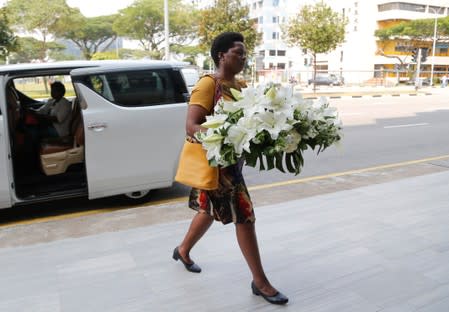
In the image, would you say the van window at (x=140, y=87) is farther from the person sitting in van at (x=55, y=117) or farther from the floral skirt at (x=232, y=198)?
the floral skirt at (x=232, y=198)

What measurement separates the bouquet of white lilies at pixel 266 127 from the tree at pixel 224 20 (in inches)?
908

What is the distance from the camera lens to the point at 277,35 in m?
72.3

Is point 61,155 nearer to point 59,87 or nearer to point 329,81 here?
point 59,87

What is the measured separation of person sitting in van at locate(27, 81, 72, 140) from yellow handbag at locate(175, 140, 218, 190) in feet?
10.3

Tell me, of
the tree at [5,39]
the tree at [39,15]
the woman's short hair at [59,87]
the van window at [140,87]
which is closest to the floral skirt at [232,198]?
the van window at [140,87]

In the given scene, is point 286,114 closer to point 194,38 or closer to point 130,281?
point 130,281

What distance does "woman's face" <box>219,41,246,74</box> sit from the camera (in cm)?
267

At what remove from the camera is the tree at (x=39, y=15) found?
119ft

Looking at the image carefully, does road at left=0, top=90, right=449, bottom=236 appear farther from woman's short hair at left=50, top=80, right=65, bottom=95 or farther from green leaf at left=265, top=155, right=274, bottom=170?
woman's short hair at left=50, top=80, right=65, bottom=95

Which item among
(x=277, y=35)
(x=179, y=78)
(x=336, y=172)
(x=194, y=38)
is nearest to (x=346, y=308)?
(x=179, y=78)

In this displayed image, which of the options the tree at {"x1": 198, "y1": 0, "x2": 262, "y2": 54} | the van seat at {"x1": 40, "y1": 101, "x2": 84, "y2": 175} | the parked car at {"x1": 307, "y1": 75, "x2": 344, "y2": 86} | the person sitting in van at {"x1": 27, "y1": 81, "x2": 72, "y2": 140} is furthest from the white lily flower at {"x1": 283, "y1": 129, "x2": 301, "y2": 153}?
the parked car at {"x1": 307, "y1": 75, "x2": 344, "y2": 86}

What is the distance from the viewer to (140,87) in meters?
4.86

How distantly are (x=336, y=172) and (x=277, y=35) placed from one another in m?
68.5

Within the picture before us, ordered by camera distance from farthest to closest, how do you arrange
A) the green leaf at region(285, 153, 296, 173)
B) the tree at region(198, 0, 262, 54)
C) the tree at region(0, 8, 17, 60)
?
the tree at region(198, 0, 262, 54) < the tree at region(0, 8, 17, 60) < the green leaf at region(285, 153, 296, 173)
